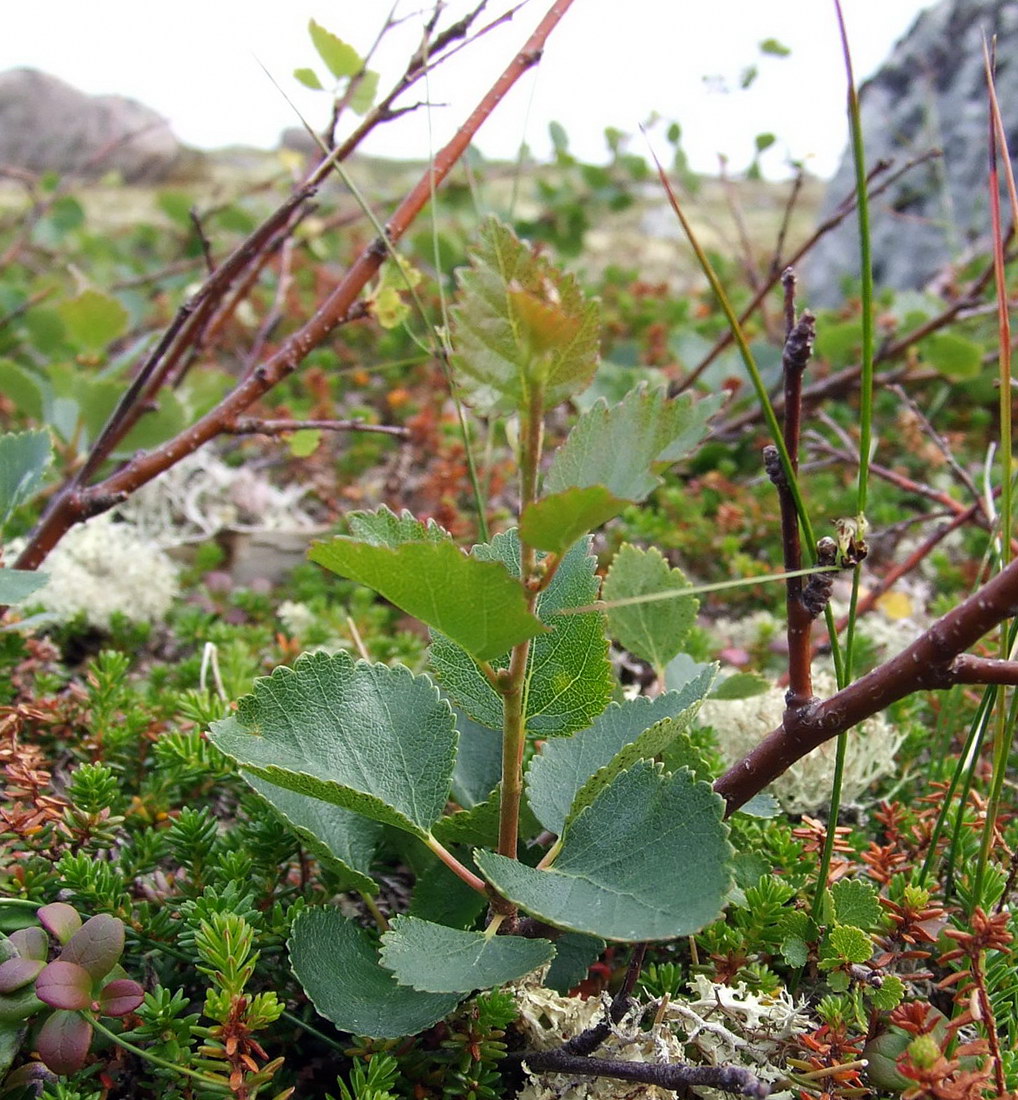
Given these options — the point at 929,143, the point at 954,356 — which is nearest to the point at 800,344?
the point at 954,356

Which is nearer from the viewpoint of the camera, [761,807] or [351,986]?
[351,986]

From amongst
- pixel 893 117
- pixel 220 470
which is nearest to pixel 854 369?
pixel 220 470

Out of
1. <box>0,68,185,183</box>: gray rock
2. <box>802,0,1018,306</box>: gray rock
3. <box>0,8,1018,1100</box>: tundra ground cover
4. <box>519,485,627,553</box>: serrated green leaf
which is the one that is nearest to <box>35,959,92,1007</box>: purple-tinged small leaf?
<box>0,8,1018,1100</box>: tundra ground cover

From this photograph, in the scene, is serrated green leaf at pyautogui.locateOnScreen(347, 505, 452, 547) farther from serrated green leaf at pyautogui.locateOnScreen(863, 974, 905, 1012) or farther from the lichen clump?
the lichen clump

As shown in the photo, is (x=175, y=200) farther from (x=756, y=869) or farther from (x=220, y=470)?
(x=756, y=869)

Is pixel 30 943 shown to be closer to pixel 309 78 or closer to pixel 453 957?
pixel 453 957

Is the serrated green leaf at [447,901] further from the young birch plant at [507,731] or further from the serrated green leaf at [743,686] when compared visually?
the serrated green leaf at [743,686]

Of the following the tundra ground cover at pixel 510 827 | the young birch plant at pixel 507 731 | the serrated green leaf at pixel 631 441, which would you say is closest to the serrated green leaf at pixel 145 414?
the tundra ground cover at pixel 510 827
